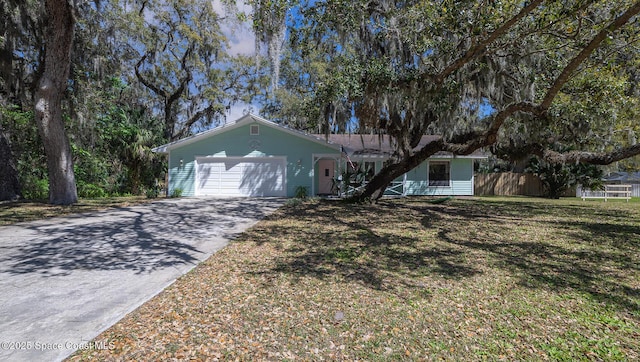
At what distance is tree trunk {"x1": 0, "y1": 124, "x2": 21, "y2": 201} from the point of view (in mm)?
12000

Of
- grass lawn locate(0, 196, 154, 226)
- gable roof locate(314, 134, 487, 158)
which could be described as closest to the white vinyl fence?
gable roof locate(314, 134, 487, 158)

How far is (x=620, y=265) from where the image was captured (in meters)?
4.90

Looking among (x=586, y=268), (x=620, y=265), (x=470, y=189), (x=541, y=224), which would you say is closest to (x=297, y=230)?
(x=586, y=268)

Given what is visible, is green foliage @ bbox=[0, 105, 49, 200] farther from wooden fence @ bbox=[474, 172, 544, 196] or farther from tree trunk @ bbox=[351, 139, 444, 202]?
wooden fence @ bbox=[474, 172, 544, 196]

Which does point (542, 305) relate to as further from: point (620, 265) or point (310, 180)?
point (310, 180)

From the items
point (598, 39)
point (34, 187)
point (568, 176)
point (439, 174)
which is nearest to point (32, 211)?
point (34, 187)

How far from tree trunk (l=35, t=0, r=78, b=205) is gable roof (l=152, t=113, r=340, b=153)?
4570 mm

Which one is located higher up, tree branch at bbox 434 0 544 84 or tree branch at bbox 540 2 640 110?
tree branch at bbox 434 0 544 84

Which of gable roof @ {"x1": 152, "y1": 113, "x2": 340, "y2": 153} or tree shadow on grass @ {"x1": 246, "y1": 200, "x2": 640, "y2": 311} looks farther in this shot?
gable roof @ {"x1": 152, "y1": 113, "x2": 340, "y2": 153}

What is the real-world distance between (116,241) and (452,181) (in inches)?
660

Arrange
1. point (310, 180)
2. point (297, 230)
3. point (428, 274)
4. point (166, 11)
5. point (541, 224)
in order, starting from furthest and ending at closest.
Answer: point (166, 11)
point (310, 180)
point (541, 224)
point (297, 230)
point (428, 274)

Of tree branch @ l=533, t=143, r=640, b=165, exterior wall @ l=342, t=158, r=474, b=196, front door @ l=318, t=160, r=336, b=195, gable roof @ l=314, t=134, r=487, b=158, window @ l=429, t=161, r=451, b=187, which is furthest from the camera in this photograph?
front door @ l=318, t=160, r=336, b=195

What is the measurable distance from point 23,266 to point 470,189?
19020 mm

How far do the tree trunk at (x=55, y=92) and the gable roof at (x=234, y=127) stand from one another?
4.57m
